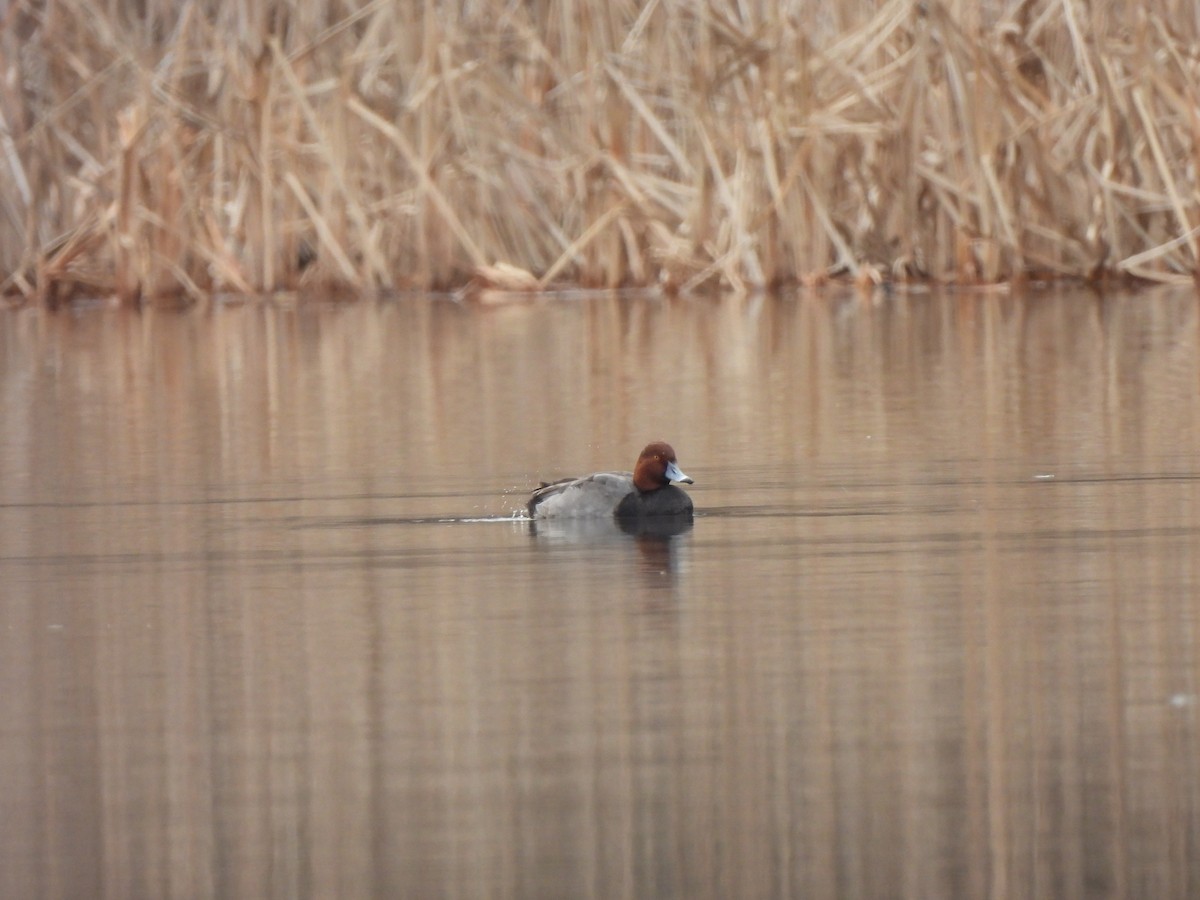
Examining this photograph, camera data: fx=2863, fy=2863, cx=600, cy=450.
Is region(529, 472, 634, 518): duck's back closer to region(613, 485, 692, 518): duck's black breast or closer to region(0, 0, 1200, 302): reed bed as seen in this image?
→ region(613, 485, 692, 518): duck's black breast

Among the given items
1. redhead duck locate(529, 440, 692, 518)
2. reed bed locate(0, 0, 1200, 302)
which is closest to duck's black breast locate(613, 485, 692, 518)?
redhead duck locate(529, 440, 692, 518)

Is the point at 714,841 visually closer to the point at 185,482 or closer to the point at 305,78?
the point at 185,482

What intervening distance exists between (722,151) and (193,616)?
11.5 m

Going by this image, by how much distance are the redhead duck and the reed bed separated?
890cm

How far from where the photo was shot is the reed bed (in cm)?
1616

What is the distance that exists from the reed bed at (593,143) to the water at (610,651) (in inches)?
234

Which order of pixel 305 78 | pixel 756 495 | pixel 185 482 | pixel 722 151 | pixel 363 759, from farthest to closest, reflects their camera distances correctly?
pixel 305 78 < pixel 722 151 < pixel 185 482 < pixel 756 495 < pixel 363 759

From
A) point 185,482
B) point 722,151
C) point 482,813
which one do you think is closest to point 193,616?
point 482,813

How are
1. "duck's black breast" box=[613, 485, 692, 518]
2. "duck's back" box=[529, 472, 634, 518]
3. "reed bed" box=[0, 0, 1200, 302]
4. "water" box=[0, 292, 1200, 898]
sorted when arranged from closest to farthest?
1. "water" box=[0, 292, 1200, 898]
2. "duck's black breast" box=[613, 485, 692, 518]
3. "duck's back" box=[529, 472, 634, 518]
4. "reed bed" box=[0, 0, 1200, 302]

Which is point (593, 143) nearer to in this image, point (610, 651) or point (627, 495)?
point (627, 495)

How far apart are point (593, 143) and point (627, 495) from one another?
10176 mm

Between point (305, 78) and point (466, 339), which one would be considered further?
point (305, 78)

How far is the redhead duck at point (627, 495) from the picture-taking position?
6969 mm

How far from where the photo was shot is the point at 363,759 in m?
4.00
